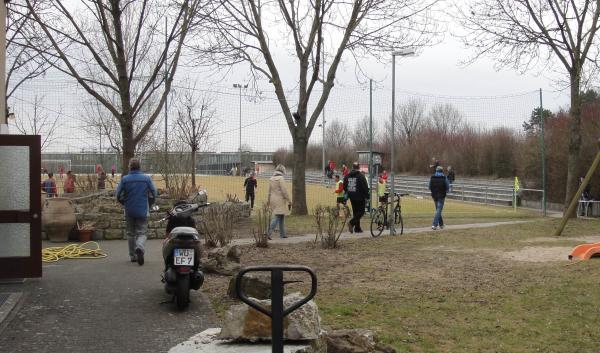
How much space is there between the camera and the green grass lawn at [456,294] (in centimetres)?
593

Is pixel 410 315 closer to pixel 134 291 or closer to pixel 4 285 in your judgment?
pixel 134 291

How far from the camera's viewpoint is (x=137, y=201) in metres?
9.86

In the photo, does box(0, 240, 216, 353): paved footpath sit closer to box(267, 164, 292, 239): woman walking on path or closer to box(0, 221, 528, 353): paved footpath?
box(0, 221, 528, 353): paved footpath

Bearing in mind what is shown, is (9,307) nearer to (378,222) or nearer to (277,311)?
(277,311)

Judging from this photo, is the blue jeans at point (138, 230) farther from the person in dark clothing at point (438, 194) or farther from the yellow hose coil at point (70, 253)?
the person in dark clothing at point (438, 194)

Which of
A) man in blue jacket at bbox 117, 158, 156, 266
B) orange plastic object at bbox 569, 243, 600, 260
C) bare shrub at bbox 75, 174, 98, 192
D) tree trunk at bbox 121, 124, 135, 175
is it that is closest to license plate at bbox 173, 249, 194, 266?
man in blue jacket at bbox 117, 158, 156, 266

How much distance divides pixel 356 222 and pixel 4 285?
9.77 meters

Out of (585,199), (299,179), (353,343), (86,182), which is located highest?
(299,179)

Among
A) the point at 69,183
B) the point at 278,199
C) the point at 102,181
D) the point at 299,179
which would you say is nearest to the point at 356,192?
the point at 278,199

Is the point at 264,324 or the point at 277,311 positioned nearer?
the point at 277,311

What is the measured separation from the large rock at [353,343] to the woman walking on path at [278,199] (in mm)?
9232

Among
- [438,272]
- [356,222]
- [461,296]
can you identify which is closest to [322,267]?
[438,272]

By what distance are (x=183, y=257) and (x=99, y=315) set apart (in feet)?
3.43

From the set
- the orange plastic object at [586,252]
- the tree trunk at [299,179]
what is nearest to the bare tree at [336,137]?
the tree trunk at [299,179]
